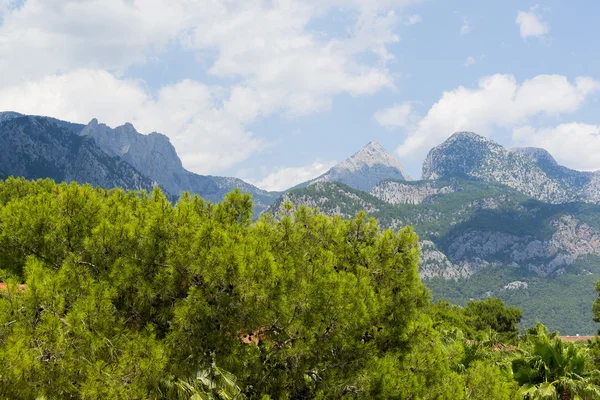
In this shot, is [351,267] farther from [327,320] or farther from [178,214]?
[178,214]

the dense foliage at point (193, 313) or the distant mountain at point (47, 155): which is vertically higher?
the distant mountain at point (47, 155)

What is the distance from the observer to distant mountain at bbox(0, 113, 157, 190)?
545 feet

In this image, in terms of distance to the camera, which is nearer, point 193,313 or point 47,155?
point 193,313

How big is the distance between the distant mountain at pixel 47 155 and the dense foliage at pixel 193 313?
→ 6663 inches

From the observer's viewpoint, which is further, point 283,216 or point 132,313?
point 283,216

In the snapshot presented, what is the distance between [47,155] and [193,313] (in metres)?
203

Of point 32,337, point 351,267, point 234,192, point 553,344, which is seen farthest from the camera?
point 553,344

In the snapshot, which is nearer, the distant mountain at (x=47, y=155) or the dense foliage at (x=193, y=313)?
the dense foliage at (x=193, y=313)

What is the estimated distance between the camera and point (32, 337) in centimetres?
635

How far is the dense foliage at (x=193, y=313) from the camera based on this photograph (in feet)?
22.0

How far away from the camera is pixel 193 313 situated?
25.2 feet

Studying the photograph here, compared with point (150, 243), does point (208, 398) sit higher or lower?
lower

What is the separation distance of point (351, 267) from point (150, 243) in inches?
193

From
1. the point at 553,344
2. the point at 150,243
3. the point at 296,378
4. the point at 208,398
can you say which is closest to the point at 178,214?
the point at 150,243
